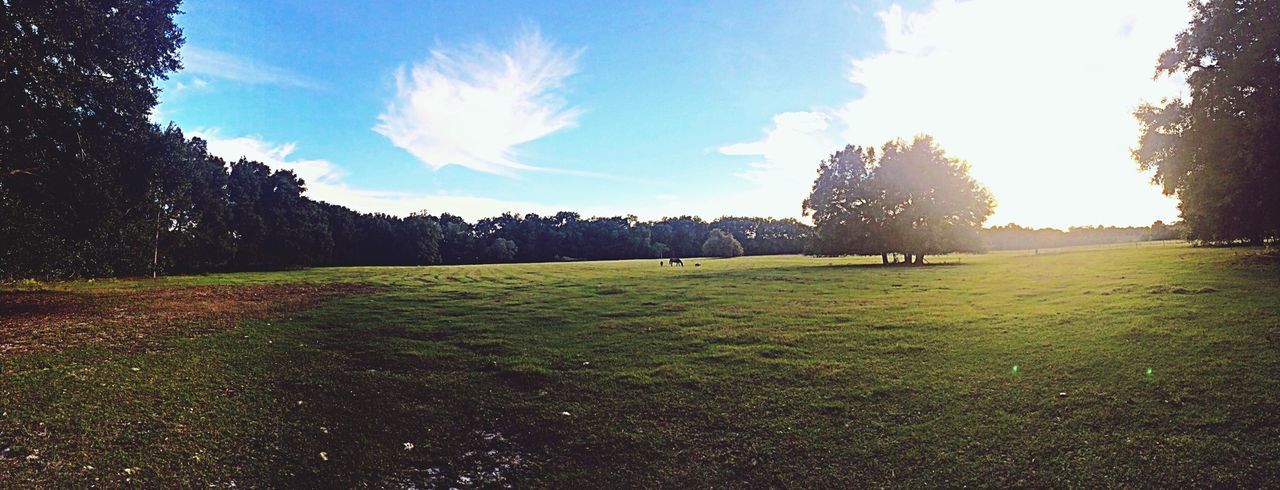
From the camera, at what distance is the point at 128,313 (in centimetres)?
2206

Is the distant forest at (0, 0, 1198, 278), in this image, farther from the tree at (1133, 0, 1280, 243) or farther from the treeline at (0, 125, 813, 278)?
the tree at (1133, 0, 1280, 243)

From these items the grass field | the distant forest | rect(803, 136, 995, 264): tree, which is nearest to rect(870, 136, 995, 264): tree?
rect(803, 136, 995, 264): tree

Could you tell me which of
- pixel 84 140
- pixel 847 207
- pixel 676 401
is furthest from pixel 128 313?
pixel 847 207

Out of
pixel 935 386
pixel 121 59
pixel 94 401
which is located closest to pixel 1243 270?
pixel 935 386

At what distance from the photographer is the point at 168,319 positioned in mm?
20828

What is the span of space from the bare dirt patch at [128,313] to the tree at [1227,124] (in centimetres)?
3983

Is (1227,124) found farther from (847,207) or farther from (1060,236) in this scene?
(1060,236)

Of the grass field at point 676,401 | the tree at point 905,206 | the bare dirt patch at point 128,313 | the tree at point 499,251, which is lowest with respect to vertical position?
the grass field at point 676,401

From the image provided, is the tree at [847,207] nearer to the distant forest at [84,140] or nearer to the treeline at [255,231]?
the treeline at [255,231]

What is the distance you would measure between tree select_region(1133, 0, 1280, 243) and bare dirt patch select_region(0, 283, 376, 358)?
131ft

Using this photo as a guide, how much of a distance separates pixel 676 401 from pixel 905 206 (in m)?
52.5

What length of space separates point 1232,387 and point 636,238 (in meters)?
128

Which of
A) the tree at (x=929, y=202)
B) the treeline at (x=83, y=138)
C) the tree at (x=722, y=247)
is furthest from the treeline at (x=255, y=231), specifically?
the tree at (x=722, y=247)

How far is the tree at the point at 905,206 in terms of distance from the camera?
54.8 metres
